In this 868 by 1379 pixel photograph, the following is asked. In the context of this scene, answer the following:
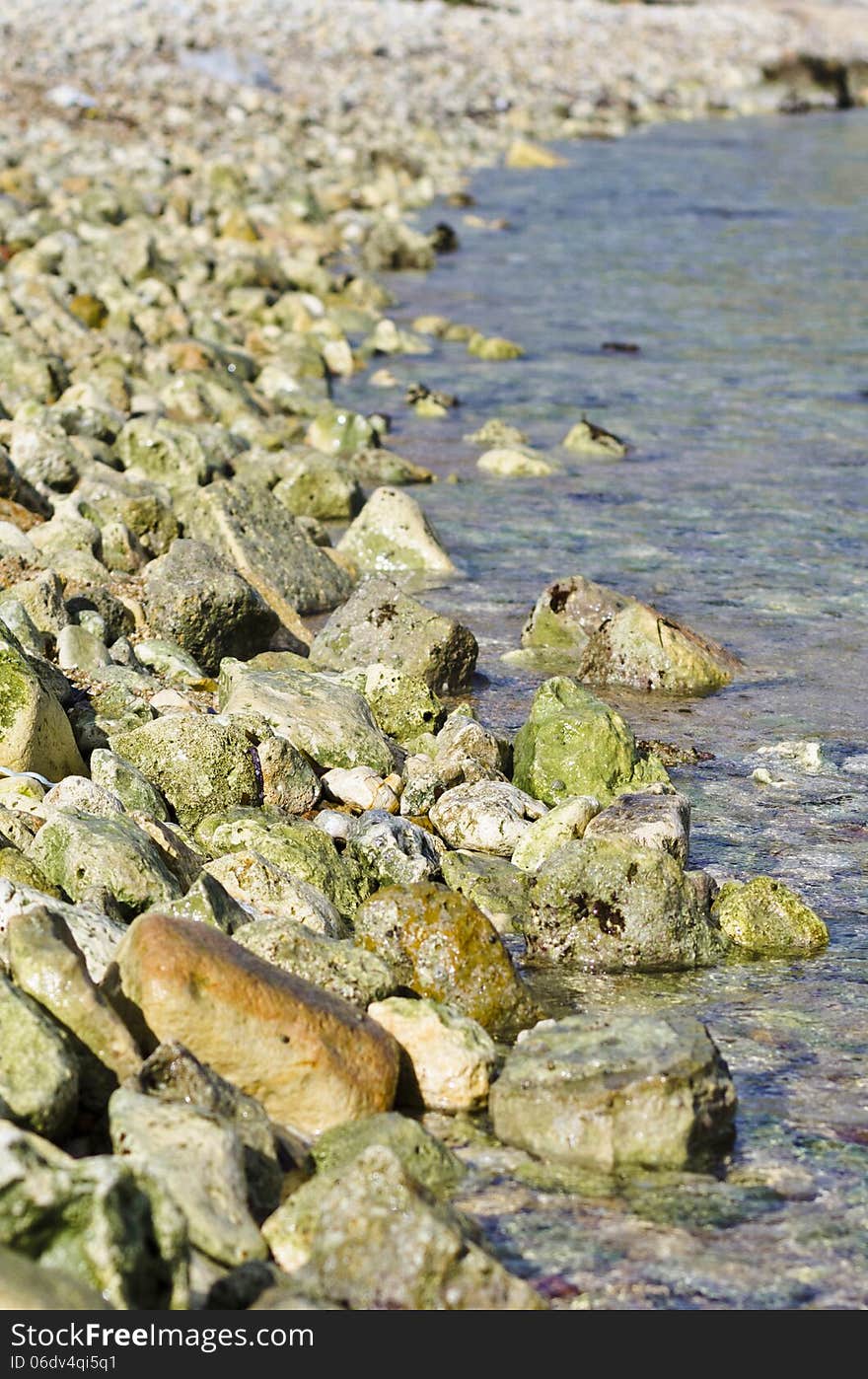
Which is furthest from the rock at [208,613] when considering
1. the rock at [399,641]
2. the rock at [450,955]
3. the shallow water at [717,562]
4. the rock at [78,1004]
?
the rock at [78,1004]

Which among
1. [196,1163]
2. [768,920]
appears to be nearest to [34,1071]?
[196,1163]

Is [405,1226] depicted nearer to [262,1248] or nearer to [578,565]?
[262,1248]

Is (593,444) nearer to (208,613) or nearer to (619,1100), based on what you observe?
(208,613)

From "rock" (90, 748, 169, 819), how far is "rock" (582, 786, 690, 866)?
5.32 ft

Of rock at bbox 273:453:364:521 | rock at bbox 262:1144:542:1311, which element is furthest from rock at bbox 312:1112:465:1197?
rock at bbox 273:453:364:521

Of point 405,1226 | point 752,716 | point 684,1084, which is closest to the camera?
point 405,1226

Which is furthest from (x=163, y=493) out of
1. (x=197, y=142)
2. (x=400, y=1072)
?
(x=197, y=142)

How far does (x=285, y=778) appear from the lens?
6723 mm

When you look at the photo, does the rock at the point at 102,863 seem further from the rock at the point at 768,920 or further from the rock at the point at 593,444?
the rock at the point at 593,444

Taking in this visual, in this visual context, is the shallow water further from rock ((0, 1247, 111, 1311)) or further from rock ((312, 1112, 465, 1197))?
rock ((0, 1247, 111, 1311))

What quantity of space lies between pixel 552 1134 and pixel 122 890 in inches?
64.8

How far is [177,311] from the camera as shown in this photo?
15.6 metres

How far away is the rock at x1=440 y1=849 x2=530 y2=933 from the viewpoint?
6.10 meters

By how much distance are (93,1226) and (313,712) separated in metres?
3.77
